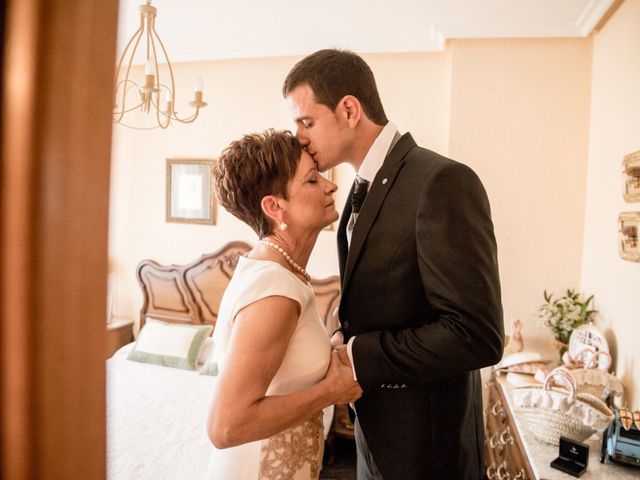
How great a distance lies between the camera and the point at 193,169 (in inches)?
164

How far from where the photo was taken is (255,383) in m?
0.95

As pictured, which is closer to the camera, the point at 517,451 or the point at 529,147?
the point at 517,451

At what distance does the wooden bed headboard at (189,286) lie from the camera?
3.99 metres

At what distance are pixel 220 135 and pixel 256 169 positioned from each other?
3.09 metres

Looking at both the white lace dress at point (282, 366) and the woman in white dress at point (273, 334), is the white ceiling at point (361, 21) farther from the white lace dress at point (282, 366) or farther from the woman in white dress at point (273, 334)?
the white lace dress at point (282, 366)

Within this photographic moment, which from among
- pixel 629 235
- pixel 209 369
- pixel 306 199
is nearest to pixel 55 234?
pixel 306 199

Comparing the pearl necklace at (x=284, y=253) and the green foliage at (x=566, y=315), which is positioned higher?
the pearl necklace at (x=284, y=253)

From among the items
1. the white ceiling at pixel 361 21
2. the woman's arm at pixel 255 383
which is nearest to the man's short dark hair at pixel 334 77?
the woman's arm at pixel 255 383

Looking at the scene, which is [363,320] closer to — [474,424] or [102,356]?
[474,424]

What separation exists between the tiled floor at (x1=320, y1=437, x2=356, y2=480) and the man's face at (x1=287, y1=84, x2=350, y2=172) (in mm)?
2641

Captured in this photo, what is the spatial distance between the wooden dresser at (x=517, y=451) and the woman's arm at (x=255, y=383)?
47.7 inches

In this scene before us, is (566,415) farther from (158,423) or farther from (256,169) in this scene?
(158,423)

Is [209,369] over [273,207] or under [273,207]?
under

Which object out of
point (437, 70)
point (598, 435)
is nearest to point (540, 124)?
point (437, 70)
